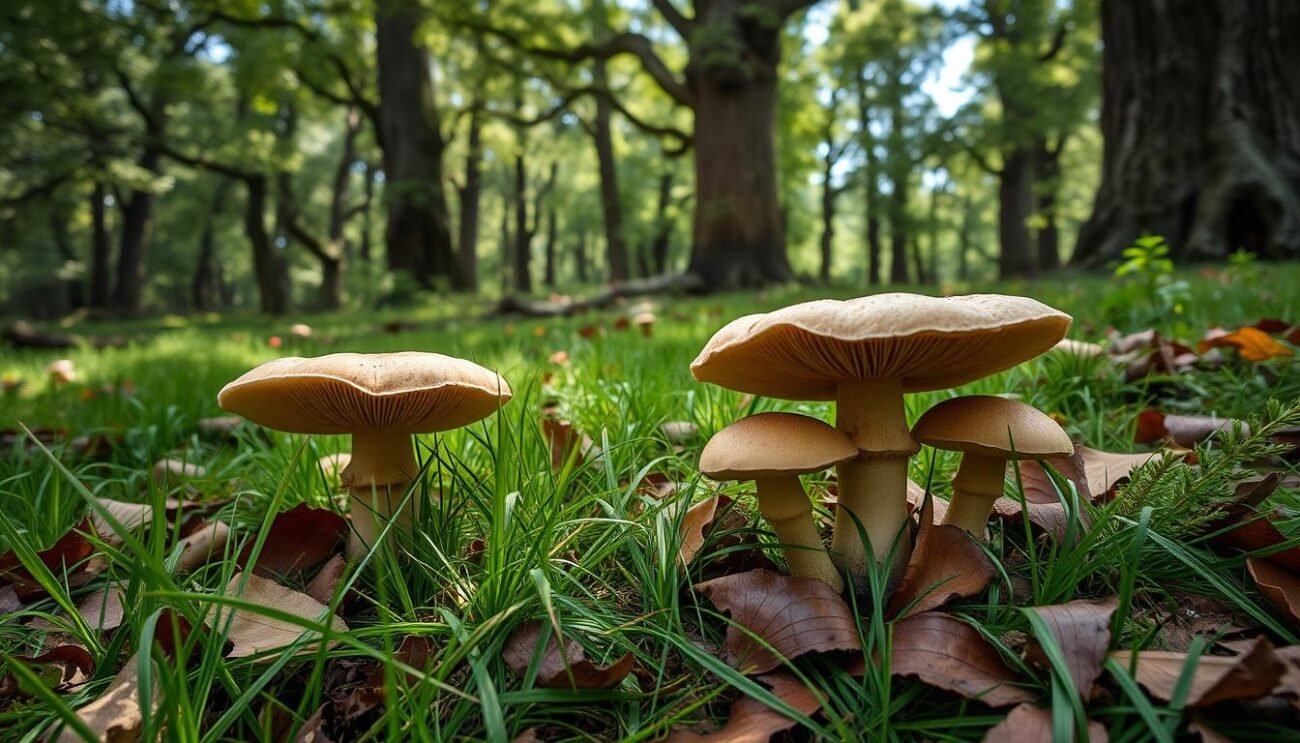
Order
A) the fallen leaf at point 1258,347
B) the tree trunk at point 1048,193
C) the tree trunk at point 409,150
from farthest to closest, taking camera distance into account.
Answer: the tree trunk at point 1048,193 < the tree trunk at point 409,150 < the fallen leaf at point 1258,347

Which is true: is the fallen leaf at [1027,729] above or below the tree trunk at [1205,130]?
below

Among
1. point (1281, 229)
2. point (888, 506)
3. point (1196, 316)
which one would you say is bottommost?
point (888, 506)

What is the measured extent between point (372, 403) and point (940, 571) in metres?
1.19

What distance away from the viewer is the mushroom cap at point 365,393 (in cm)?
121

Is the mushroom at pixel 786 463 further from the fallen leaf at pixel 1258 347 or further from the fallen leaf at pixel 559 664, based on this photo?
the fallen leaf at pixel 1258 347

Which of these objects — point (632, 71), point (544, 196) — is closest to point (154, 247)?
point (544, 196)

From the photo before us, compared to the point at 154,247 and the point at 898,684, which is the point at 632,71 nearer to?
the point at 898,684

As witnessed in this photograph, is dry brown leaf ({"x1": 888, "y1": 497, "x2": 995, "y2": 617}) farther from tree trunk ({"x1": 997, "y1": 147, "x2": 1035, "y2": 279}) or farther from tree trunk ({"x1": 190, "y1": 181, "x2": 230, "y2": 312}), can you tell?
tree trunk ({"x1": 190, "y1": 181, "x2": 230, "y2": 312})

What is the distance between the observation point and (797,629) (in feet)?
3.63

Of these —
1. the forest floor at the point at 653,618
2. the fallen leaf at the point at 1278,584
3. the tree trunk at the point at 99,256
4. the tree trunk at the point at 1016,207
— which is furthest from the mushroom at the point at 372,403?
the tree trunk at the point at 99,256

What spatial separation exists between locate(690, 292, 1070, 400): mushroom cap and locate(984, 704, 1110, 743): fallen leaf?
1.83 feet

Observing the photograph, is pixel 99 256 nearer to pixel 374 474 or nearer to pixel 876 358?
pixel 374 474

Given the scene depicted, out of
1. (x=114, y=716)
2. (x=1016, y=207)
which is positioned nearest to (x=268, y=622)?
(x=114, y=716)

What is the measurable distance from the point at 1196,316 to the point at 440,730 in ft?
12.9
